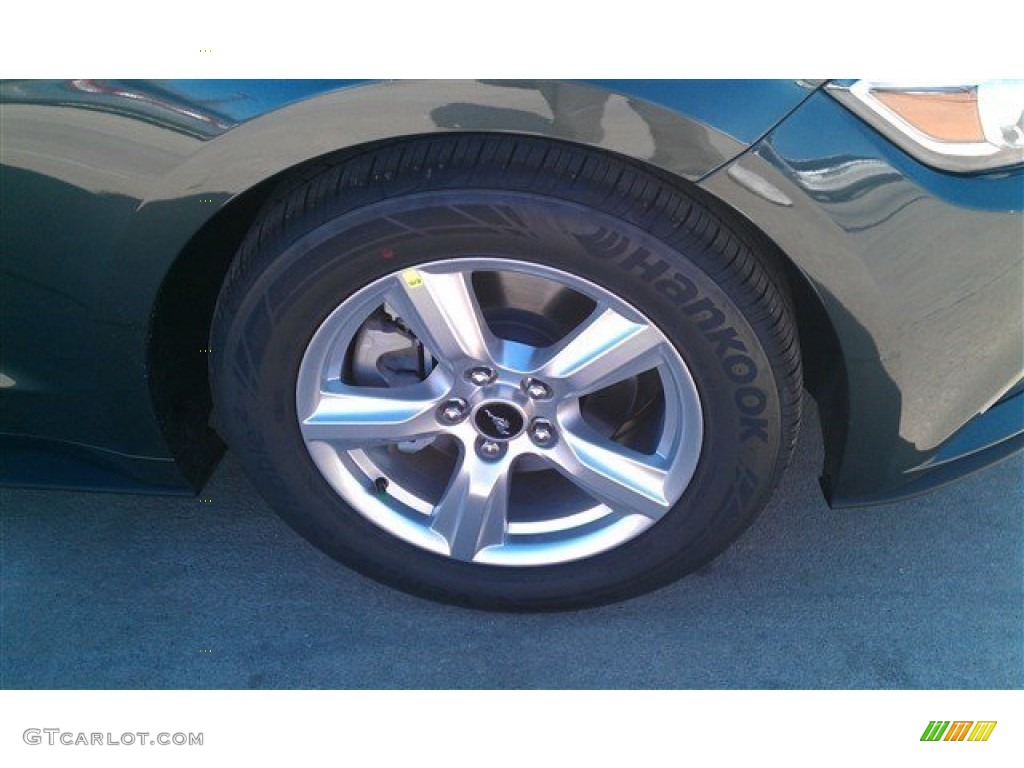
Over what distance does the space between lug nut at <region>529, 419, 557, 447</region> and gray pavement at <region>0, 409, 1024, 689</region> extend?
44cm

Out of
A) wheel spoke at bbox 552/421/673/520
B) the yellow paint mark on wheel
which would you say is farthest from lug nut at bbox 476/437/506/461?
the yellow paint mark on wheel

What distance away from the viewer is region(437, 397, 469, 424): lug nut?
6.50ft

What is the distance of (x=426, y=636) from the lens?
219 cm

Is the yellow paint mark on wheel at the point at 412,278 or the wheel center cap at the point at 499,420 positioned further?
the wheel center cap at the point at 499,420

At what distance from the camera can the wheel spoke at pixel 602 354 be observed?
1.81 meters

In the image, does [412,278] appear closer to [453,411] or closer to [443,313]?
[443,313]

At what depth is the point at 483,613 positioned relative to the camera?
2.24 m

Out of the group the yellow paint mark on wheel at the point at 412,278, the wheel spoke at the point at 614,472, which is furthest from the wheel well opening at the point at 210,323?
the wheel spoke at the point at 614,472

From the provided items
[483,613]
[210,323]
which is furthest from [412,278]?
[483,613]

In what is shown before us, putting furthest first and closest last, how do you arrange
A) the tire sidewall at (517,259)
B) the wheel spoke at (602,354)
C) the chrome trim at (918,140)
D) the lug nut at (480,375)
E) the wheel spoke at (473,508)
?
the wheel spoke at (473,508)
the lug nut at (480,375)
the wheel spoke at (602,354)
the tire sidewall at (517,259)
the chrome trim at (918,140)

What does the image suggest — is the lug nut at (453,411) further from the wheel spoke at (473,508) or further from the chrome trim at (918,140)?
the chrome trim at (918,140)

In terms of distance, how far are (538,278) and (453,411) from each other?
0.32 m
